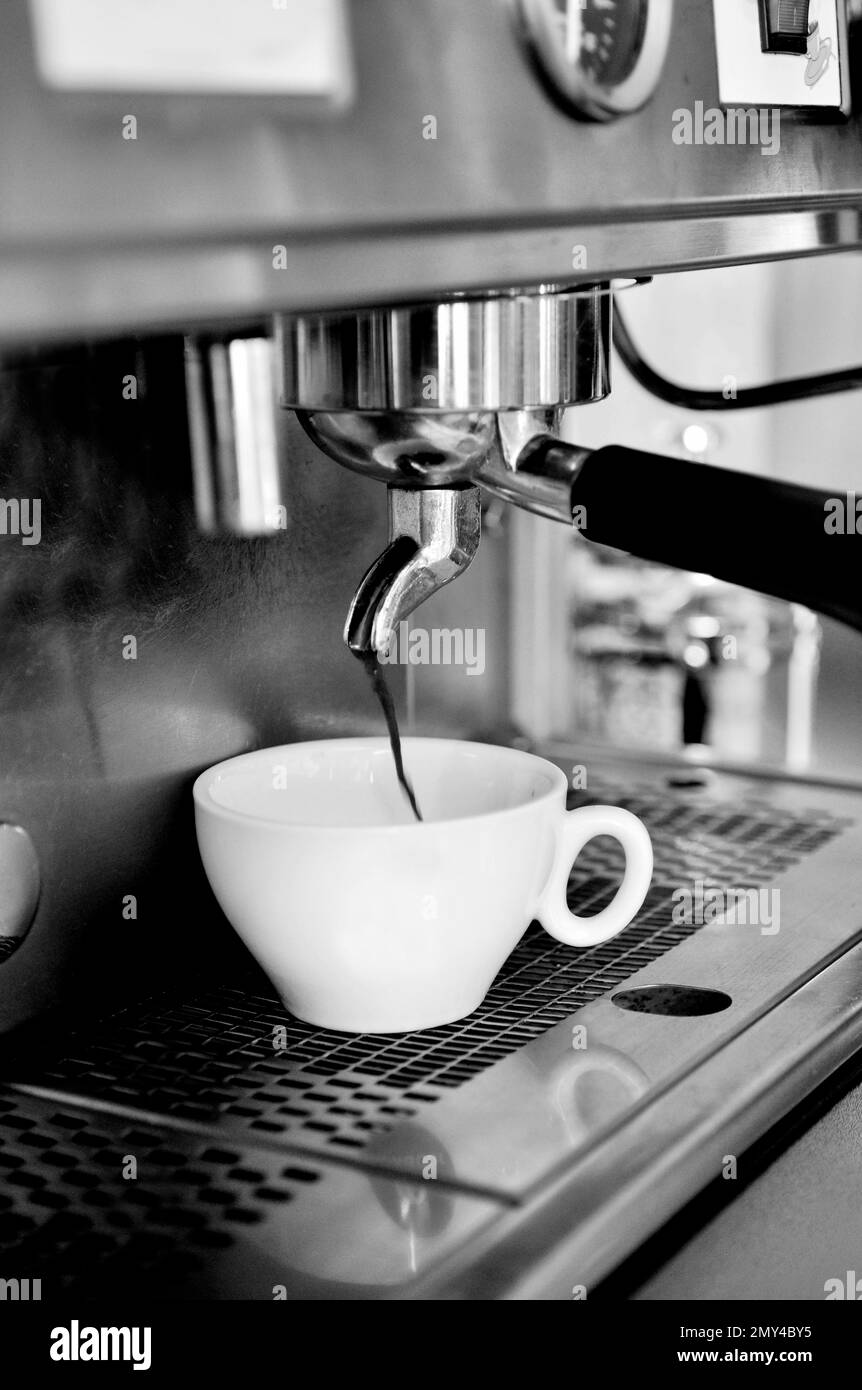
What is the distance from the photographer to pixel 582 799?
0.74 meters

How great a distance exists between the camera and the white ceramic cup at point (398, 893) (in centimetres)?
46

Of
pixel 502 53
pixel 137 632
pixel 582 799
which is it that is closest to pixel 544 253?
pixel 502 53

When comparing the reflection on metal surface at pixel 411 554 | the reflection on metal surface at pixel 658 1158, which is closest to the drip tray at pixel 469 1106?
the reflection on metal surface at pixel 658 1158

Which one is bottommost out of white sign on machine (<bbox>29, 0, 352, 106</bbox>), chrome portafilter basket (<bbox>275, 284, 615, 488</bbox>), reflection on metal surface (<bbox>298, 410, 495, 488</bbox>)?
reflection on metal surface (<bbox>298, 410, 495, 488</bbox>)

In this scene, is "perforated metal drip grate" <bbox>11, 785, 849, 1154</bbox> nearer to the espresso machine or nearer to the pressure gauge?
the espresso machine

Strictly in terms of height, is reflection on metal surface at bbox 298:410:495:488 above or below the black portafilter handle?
above

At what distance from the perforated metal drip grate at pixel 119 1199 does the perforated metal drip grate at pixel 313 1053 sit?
0.05 feet

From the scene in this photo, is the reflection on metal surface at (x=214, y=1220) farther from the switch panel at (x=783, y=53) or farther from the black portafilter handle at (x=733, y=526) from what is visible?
the switch panel at (x=783, y=53)

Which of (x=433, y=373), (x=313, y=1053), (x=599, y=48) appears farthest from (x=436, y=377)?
(x=313, y=1053)

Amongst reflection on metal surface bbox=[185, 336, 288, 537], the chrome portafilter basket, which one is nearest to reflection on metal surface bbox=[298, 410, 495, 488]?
the chrome portafilter basket

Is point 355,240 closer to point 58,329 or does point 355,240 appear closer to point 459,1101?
point 58,329

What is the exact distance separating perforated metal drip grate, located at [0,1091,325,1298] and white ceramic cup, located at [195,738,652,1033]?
75 millimetres

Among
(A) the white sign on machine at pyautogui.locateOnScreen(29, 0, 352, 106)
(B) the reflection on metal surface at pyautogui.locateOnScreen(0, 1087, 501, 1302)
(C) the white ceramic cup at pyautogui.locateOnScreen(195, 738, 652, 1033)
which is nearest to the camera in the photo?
(A) the white sign on machine at pyautogui.locateOnScreen(29, 0, 352, 106)

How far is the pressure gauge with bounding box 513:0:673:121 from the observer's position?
30cm
